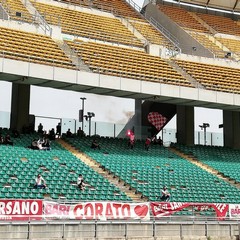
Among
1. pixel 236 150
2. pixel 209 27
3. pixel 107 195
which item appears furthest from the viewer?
pixel 209 27

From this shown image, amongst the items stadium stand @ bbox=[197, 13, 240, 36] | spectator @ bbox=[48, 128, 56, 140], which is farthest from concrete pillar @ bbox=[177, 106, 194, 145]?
stadium stand @ bbox=[197, 13, 240, 36]

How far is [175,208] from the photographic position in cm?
1997

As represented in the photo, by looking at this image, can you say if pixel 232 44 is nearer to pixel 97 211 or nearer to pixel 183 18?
pixel 183 18

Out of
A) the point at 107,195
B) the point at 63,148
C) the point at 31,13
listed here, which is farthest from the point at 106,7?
the point at 107,195

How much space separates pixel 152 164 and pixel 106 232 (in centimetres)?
1175

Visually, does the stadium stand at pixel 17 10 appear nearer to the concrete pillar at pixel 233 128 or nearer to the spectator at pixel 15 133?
the spectator at pixel 15 133

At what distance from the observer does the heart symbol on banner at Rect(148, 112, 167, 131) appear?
123 ft

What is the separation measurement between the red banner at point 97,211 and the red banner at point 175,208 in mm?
646

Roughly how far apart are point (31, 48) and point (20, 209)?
42.4 feet

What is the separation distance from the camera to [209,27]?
45438 mm

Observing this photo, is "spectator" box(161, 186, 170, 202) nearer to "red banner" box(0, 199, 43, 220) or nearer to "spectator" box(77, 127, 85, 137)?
"red banner" box(0, 199, 43, 220)

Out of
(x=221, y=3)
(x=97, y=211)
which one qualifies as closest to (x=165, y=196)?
(x=97, y=211)

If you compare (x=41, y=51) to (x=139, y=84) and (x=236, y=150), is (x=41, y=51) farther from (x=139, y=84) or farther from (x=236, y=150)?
(x=236, y=150)

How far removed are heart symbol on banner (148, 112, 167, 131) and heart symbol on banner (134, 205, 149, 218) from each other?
1925 cm
